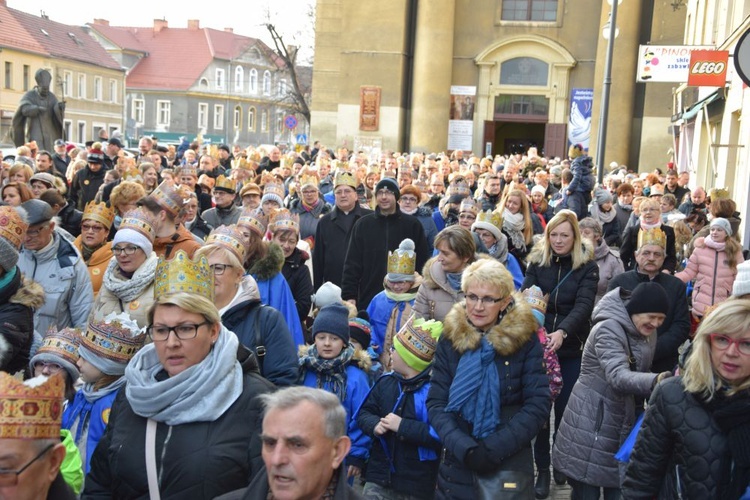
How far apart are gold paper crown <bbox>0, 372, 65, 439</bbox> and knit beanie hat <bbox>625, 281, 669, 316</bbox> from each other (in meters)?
3.55

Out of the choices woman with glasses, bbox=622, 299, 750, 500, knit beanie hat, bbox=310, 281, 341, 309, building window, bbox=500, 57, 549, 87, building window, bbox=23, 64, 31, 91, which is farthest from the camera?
building window, bbox=23, 64, 31, 91

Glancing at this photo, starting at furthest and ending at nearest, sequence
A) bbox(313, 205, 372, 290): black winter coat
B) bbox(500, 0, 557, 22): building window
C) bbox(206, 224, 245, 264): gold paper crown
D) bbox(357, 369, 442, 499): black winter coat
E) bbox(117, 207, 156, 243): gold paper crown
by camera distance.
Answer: bbox(500, 0, 557, 22): building window < bbox(313, 205, 372, 290): black winter coat < bbox(117, 207, 156, 243): gold paper crown < bbox(206, 224, 245, 264): gold paper crown < bbox(357, 369, 442, 499): black winter coat

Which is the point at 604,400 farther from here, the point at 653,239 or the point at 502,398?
the point at 653,239

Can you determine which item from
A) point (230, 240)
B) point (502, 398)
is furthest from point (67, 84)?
point (502, 398)

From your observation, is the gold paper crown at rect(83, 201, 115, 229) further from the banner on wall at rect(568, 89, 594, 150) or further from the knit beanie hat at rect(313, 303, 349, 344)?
the banner on wall at rect(568, 89, 594, 150)

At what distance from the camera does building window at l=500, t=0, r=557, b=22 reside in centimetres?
3688

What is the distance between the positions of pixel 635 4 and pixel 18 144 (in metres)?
24.1

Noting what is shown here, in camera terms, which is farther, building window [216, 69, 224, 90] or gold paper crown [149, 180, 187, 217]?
building window [216, 69, 224, 90]

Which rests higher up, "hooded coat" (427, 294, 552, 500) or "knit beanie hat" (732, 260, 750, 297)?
"knit beanie hat" (732, 260, 750, 297)

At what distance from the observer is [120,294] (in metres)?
5.60

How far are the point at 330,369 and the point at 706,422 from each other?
7.67ft

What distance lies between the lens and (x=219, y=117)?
88750 millimetres

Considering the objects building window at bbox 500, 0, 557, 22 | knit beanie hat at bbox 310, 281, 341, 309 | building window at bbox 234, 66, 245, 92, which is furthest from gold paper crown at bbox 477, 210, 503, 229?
building window at bbox 234, 66, 245, 92

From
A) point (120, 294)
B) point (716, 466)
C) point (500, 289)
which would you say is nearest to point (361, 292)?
point (120, 294)
